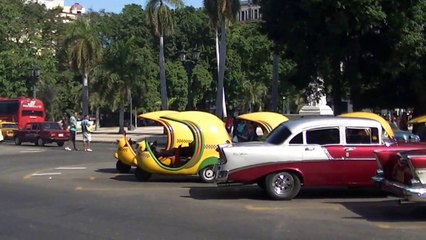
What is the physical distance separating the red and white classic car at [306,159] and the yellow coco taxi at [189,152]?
11.3 ft

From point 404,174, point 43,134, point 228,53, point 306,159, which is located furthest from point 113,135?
point 404,174

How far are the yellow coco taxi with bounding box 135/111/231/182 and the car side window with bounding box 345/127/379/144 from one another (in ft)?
13.7

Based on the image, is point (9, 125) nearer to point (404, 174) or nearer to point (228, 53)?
point (228, 53)

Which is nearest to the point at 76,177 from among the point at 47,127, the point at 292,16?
the point at 292,16

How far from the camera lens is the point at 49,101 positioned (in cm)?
8338

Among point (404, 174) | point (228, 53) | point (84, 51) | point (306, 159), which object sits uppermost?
point (228, 53)

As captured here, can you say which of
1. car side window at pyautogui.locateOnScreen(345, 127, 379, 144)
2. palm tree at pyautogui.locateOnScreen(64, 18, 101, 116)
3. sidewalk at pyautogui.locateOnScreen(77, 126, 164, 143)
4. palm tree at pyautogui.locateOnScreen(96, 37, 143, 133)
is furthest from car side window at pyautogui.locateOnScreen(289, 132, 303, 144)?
palm tree at pyautogui.locateOnScreen(64, 18, 101, 116)

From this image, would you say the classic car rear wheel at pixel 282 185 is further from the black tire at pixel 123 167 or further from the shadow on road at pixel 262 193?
the black tire at pixel 123 167

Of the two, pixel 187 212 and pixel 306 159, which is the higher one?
pixel 306 159

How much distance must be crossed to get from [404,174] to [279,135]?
3483mm

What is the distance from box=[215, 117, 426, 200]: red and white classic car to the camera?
14.6m

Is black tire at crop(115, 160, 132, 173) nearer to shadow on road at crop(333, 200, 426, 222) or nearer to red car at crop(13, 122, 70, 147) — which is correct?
shadow on road at crop(333, 200, 426, 222)

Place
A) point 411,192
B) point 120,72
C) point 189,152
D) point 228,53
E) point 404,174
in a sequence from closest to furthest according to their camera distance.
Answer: point 411,192 < point 404,174 < point 189,152 < point 120,72 < point 228,53

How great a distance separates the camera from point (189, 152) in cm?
1908
